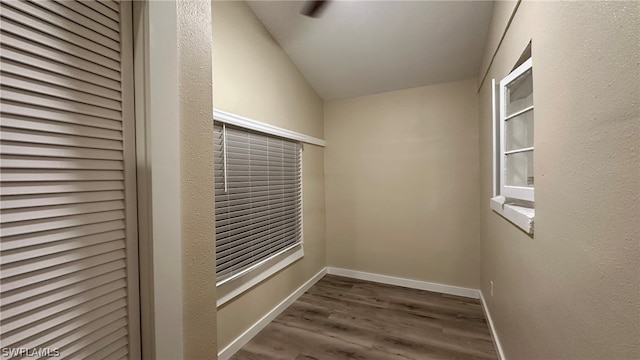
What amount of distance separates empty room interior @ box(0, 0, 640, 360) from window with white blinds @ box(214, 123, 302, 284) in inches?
0.7

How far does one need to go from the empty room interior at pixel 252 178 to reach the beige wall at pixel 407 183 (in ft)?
1.04

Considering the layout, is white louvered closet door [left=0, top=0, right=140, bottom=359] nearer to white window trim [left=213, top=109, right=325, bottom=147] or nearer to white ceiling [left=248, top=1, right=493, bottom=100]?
white window trim [left=213, top=109, right=325, bottom=147]

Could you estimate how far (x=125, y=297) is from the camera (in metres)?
0.80

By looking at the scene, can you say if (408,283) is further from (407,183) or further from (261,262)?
(261,262)

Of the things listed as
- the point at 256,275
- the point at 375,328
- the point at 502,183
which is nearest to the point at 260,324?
the point at 256,275

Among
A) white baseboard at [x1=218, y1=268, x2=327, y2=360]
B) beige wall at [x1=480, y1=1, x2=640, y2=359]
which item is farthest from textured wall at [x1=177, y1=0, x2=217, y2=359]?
beige wall at [x1=480, y1=1, x2=640, y2=359]

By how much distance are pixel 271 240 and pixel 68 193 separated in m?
1.73

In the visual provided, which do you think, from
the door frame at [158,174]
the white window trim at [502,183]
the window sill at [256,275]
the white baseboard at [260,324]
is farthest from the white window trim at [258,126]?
the white window trim at [502,183]

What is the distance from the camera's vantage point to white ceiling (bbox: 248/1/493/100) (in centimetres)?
190

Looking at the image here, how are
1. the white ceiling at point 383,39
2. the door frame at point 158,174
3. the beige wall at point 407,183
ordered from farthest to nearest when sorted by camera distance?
the beige wall at point 407,183 → the white ceiling at point 383,39 → the door frame at point 158,174

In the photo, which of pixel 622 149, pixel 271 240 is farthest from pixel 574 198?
pixel 271 240

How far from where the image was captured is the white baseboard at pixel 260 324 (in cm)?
179

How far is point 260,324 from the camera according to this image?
6.89ft

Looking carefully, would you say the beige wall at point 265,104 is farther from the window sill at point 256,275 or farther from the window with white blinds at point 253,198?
the window with white blinds at point 253,198
